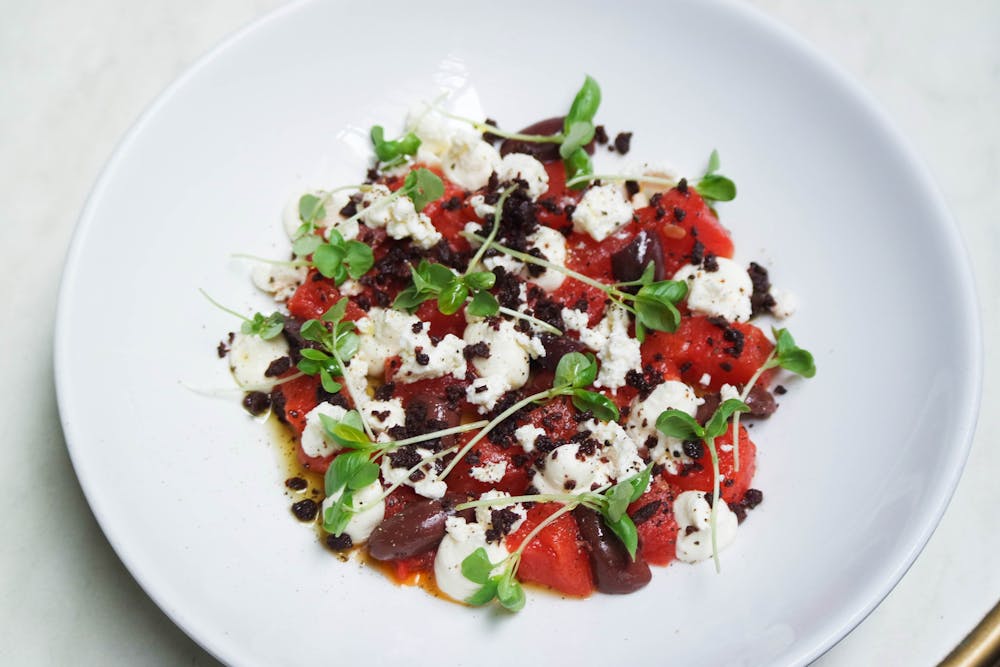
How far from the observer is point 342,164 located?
7.61ft

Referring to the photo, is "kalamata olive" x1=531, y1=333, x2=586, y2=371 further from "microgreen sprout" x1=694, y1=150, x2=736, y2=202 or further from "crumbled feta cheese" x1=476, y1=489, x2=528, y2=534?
"microgreen sprout" x1=694, y1=150, x2=736, y2=202

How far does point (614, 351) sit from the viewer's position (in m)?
1.95

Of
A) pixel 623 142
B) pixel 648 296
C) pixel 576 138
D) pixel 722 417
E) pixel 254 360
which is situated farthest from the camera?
pixel 623 142

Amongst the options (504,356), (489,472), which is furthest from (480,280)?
(489,472)

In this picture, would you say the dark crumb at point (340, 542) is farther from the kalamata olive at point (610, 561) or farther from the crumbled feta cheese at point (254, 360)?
the kalamata olive at point (610, 561)

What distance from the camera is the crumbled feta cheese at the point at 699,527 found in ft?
6.15

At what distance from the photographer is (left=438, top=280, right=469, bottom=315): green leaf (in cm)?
199

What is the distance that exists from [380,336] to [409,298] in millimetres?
114

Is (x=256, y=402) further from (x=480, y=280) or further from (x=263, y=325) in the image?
(x=480, y=280)

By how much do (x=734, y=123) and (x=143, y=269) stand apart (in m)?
1.51

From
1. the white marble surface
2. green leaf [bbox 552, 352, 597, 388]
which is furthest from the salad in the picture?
the white marble surface

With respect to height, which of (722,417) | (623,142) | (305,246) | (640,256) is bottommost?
(305,246)

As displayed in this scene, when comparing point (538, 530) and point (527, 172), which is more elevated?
point (527, 172)

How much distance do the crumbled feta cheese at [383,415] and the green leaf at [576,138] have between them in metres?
0.77
